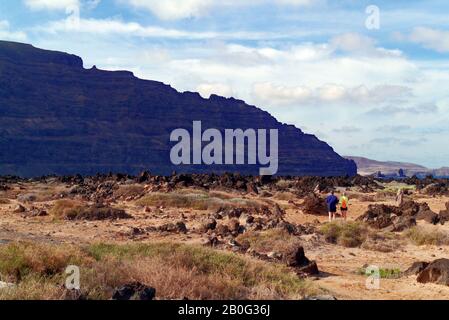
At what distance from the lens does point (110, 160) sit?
128250mm

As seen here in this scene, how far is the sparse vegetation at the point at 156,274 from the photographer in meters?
7.86

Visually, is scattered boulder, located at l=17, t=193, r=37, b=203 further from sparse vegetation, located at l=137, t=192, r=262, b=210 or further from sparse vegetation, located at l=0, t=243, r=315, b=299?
sparse vegetation, located at l=0, t=243, r=315, b=299

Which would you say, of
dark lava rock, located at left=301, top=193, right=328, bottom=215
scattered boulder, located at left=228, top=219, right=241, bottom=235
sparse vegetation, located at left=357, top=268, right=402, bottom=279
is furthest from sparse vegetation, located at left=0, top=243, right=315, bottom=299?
dark lava rock, located at left=301, top=193, right=328, bottom=215

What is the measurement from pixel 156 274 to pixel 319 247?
326 inches

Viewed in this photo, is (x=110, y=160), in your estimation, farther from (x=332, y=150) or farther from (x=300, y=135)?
(x=332, y=150)

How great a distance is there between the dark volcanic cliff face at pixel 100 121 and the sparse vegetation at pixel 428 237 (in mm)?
102641

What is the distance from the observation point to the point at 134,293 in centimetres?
725

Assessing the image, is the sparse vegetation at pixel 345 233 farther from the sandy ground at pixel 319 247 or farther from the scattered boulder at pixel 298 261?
the scattered boulder at pixel 298 261

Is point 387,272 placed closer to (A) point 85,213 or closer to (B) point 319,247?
(B) point 319,247

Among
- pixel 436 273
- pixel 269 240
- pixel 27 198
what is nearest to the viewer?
pixel 436 273

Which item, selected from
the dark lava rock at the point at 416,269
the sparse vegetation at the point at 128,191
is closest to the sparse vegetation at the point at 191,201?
the sparse vegetation at the point at 128,191

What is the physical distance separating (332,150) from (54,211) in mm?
165871

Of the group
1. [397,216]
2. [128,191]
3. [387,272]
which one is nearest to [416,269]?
[387,272]

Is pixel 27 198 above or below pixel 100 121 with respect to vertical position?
below
